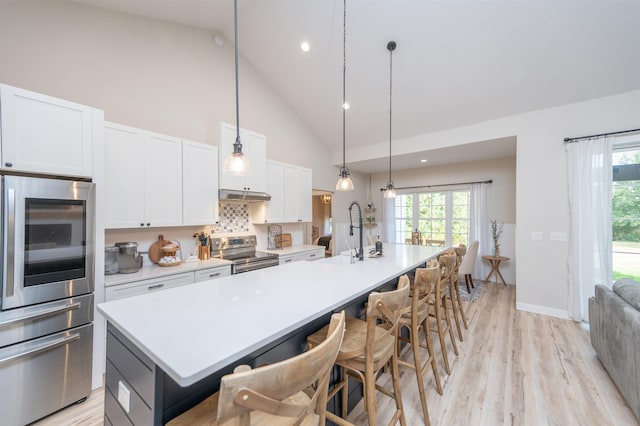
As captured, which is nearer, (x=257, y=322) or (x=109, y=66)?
(x=257, y=322)

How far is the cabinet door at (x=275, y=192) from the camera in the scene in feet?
12.7

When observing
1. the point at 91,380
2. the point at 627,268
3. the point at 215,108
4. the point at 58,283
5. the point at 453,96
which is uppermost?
the point at 453,96

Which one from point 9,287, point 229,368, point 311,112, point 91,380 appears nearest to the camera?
point 229,368

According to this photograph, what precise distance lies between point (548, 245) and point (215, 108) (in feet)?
16.5

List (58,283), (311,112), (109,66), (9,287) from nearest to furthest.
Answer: (9,287)
(58,283)
(109,66)
(311,112)

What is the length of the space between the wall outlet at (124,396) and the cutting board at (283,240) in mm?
3172

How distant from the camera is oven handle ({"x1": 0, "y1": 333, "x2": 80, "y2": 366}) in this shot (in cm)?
156

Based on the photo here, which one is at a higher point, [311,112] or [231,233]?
[311,112]

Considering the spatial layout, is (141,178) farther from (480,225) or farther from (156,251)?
(480,225)

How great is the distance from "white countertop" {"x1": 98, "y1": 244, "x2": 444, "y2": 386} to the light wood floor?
964mm

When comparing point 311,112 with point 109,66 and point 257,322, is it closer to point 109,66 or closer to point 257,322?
point 109,66

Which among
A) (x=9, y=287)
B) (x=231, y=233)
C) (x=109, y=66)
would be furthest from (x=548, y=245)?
(x=109, y=66)

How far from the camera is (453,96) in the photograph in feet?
11.7

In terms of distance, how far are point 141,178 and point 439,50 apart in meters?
3.71
